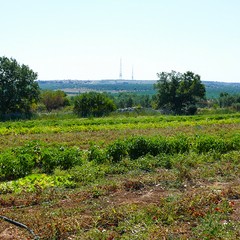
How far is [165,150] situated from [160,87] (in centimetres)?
3900

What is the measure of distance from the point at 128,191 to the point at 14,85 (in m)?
34.6

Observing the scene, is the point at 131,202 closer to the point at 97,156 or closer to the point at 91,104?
the point at 97,156

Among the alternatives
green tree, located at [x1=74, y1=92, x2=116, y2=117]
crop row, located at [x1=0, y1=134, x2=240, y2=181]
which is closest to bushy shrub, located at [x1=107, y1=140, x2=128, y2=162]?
crop row, located at [x1=0, y1=134, x2=240, y2=181]

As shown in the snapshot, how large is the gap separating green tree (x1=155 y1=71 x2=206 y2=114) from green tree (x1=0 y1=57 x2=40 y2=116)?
18663 mm

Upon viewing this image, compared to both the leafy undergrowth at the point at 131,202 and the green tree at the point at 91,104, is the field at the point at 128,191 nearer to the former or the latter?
the leafy undergrowth at the point at 131,202

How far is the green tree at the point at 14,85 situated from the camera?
40688mm

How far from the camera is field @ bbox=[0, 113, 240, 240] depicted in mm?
6383

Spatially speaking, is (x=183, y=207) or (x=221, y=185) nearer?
(x=183, y=207)

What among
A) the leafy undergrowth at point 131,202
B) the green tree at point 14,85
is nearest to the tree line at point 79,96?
the green tree at point 14,85

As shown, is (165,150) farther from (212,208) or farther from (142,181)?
(212,208)

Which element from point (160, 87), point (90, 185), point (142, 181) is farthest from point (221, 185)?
point (160, 87)

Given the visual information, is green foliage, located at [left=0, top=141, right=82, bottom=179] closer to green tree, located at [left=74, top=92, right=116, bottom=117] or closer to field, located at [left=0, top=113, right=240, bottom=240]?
field, located at [left=0, top=113, right=240, bottom=240]

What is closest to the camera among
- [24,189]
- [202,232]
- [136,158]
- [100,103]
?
[202,232]

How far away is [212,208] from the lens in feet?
23.9
